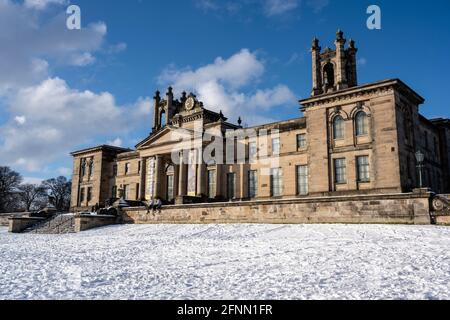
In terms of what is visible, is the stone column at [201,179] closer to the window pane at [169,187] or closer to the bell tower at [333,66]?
the window pane at [169,187]

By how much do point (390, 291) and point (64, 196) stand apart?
92.9 meters

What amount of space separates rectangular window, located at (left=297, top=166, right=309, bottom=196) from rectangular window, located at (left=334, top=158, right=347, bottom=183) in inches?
183

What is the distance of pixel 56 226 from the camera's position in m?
33.1

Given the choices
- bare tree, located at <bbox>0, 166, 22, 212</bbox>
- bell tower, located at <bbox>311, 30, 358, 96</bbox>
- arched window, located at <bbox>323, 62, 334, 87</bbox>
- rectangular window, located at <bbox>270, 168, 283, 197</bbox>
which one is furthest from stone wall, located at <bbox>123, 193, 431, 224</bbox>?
bare tree, located at <bbox>0, 166, 22, 212</bbox>

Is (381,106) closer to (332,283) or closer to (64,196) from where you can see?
(332,283)

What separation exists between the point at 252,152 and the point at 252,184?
3257 millimetres

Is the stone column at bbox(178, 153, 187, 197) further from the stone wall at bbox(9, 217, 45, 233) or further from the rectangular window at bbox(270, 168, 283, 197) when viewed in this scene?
the stone wall at bbox(9, 217, 45, 233)

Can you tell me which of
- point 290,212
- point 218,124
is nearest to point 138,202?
point 218,124

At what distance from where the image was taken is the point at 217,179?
3922cm

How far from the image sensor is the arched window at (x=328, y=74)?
111 feet

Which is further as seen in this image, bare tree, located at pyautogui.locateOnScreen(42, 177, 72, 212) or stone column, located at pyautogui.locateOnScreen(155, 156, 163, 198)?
bare tree, located at pyautogui.locateOnScreen(42, 177, 72, 212)

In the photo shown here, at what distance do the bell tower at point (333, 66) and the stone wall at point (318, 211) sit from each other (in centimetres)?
1258

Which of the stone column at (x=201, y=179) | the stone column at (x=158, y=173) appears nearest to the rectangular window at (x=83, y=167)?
the stone column at (x=158, y=173)

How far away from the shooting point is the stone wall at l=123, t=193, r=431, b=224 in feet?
65.8
